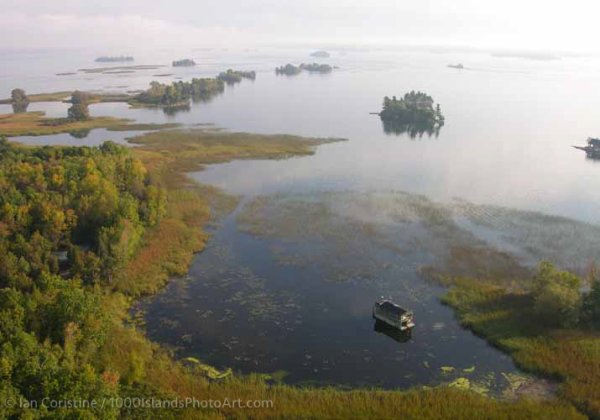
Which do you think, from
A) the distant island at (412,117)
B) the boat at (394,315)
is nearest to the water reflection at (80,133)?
the distant island at (412,117)

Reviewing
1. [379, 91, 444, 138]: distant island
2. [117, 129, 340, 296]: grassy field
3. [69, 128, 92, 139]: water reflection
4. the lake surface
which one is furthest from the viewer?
[379, 91, 444, 138]: distant island

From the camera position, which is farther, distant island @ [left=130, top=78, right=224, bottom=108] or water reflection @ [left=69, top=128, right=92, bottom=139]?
distant island @ [left=130, top=78, right=224, bottom=108]

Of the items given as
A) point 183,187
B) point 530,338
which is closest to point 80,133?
point 183,187

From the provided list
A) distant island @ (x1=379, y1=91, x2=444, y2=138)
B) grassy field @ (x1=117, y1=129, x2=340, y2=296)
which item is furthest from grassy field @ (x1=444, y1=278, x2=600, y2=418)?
distant island @ (x1=379, y1=91, x2=444, y2=138)

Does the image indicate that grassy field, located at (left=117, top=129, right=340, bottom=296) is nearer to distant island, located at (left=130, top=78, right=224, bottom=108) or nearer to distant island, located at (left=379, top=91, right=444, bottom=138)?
distant island, located at (left=379, top=91, right=444, bottom=138)

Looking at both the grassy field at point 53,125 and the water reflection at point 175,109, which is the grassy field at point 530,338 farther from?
the water reflection at point 175,109

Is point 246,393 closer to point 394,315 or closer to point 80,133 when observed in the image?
point 394,315
